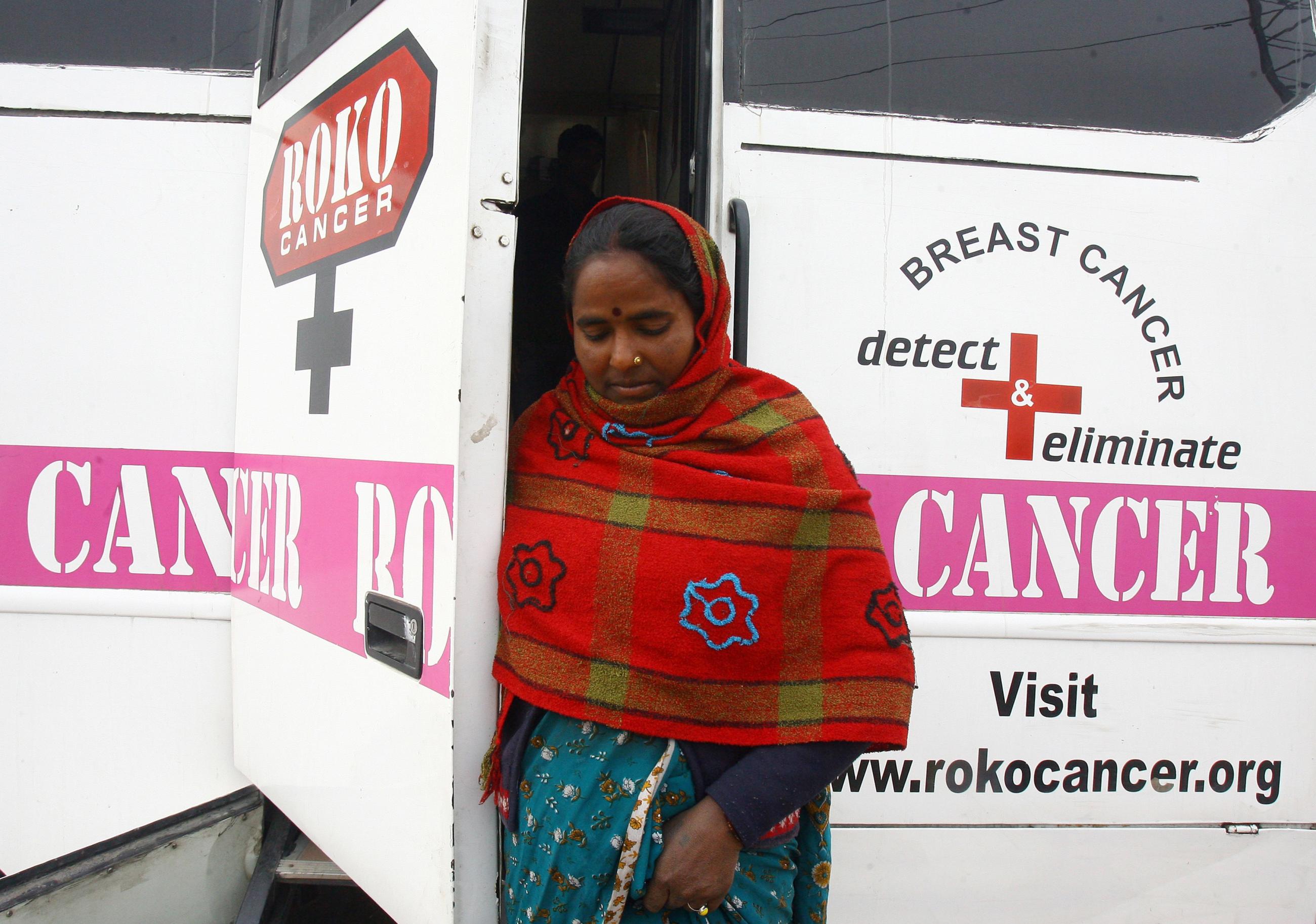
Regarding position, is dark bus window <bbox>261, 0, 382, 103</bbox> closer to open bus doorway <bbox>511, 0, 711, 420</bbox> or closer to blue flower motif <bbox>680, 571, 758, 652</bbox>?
open bus doorway <bbox>511, 0, 711, 420</bbox>

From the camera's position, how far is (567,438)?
103cm

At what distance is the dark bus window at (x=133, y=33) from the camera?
4.99 feet

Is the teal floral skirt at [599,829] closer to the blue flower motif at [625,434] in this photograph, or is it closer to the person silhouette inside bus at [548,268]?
the blue flower motif at [625,434]

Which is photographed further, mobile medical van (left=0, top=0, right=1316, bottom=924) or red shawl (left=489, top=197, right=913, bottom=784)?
mobile medical van (left=0, top=0, right=1316, bottom=924)

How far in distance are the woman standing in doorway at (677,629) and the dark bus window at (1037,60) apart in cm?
66

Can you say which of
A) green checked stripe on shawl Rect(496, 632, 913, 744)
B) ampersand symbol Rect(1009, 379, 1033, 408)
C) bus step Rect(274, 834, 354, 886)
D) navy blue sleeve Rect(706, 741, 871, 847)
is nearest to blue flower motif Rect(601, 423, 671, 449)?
green checked stripe on shawl Rect(496, 632, 913, 744)

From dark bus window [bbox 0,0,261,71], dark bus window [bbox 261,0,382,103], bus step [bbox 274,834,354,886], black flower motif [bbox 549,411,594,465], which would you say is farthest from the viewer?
dark bus window [bbox 0,0,261,71]

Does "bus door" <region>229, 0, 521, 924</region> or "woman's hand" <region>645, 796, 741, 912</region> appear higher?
"bus door" <region>229, 0, 521, 924</region>

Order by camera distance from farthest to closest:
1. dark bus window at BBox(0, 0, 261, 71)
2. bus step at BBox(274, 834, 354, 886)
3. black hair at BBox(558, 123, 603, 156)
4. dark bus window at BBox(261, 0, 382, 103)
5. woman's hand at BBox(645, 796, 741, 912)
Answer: black hair at BBox(558, 123, 603, 156)
dark bus window at BBox(0, 0, 261, 71)
bus step at BBox(274, 834, 354, 886)
dark bus window at BBox(261, 0, 382, 103)
woman's hand at BBox(645, 796, 741, 912)

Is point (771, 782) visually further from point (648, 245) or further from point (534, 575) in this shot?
point (648, 245)

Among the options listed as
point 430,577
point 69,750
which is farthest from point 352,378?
point 69,750

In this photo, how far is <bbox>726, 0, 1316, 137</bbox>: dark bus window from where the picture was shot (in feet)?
4.73

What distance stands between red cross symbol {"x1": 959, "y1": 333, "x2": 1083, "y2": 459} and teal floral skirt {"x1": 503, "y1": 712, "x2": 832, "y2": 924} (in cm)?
85

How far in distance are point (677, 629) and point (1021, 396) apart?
88 centimetres
